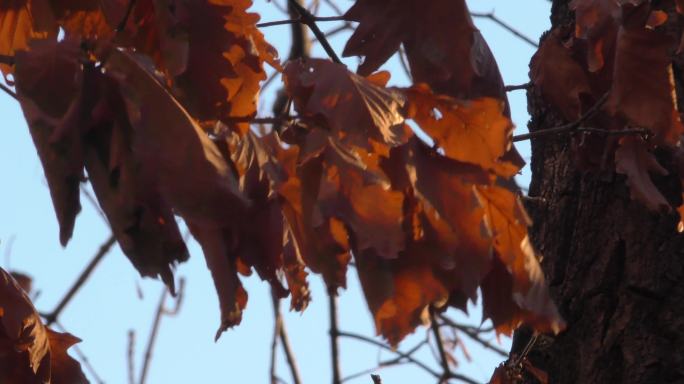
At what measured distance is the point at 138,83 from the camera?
131cm

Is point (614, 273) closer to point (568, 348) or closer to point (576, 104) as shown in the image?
point (568, 348)

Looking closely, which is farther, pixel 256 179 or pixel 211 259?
pixel 256 179

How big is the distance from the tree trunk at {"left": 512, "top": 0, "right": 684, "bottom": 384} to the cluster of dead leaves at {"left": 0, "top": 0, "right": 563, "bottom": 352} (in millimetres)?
581

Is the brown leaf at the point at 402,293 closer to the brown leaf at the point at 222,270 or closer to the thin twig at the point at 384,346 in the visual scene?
the brown leaf at the point at 222,270

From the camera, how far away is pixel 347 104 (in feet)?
4.56

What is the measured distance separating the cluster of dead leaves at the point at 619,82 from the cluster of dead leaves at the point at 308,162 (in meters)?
0.22

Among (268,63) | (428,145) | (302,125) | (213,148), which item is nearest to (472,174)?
(428,145)

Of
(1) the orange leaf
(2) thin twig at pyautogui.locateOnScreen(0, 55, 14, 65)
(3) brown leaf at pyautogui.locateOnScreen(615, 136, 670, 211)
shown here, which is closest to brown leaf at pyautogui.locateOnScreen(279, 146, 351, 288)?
(1) the orange leaf

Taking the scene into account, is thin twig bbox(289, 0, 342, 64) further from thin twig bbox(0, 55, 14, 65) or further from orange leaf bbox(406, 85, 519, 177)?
thin twig bbox(0, 55, 14, 65)

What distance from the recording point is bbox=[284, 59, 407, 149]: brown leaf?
1372mm

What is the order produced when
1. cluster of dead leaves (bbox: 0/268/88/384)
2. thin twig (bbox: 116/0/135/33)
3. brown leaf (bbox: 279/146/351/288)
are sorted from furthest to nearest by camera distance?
cluster of dead leaves (bbox: 0/268/88/384), thin twig (bbox: 116/0/135/33), brown leaf (bbox: 279/146/351/288)

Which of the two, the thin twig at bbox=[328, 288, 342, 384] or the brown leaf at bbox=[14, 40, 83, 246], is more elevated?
the thin twig at bbox=[328, 288, 342, 384]

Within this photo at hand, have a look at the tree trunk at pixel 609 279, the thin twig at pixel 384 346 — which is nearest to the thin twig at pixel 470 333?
the thin twig at pixel 384 346

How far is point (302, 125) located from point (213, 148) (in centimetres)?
18
